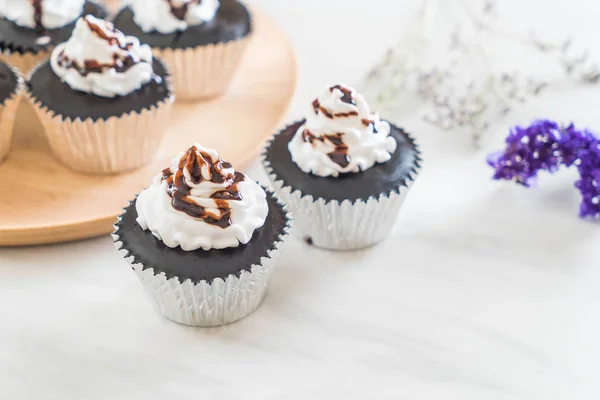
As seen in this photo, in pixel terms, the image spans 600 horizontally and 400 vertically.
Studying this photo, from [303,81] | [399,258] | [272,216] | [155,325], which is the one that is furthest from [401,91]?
[155,325]

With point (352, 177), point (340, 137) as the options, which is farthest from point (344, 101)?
point (352, 177)

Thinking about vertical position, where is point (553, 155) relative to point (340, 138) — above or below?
above

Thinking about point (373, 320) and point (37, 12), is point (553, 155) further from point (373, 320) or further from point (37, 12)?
point (37, 12)

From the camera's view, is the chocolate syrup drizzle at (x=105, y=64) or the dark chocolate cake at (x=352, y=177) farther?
the chocolate syrup drizzle at (x=105, y=64)

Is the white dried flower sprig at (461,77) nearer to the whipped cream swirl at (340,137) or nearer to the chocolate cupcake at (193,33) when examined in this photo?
the chocolate cupcake at (193,33)

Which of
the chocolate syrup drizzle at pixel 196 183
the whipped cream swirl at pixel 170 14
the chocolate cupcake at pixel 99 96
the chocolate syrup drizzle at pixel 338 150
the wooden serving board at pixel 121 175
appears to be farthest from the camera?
the whipped cream swirl at pixel 170 14

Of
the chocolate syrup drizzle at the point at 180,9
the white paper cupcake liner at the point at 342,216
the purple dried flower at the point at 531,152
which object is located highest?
the purple dried flower at the point at 531,152

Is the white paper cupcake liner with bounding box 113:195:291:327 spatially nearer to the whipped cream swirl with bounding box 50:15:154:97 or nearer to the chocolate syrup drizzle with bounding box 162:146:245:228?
the chocolate syrup drizzle with bounding box 162:146:245:228

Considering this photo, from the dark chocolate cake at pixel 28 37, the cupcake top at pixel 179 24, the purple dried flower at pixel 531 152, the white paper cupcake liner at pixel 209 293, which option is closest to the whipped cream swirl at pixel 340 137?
the white paper cupcake liner at pixel 209 293
